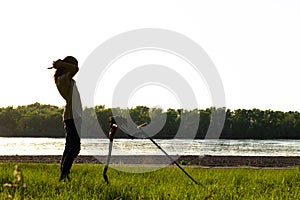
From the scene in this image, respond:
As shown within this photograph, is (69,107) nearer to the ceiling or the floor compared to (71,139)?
nearer to the ceiling

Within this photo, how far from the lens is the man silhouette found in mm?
8625

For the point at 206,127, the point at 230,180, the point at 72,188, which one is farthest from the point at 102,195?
the point at 206,127

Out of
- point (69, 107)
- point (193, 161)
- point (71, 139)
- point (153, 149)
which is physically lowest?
point (193, 161)

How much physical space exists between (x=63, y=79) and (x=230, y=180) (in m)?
4.05

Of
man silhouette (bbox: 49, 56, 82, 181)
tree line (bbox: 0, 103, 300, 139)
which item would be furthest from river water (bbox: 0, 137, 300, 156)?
tree line (bbox: 0, 103, 300, 139)

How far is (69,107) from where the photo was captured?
28.5 feet

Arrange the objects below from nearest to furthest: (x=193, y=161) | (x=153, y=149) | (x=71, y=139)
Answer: (x=71, y=139) < (x=193, y=161) < (x=153, y=149)

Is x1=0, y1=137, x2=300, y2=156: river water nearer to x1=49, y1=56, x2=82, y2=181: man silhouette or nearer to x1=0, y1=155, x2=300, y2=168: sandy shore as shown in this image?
x1=0, y1=155, x2=300, y2=168: sandy shore

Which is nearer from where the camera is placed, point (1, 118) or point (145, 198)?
point (145, 198)

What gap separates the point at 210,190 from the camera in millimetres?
7746

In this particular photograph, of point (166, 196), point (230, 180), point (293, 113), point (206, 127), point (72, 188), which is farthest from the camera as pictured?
point (293, 113)

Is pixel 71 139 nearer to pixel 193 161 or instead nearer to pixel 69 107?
pixel 69 107

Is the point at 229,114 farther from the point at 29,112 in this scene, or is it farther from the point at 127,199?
the point at 127,199

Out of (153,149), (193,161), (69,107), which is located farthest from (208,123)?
(69,107)
